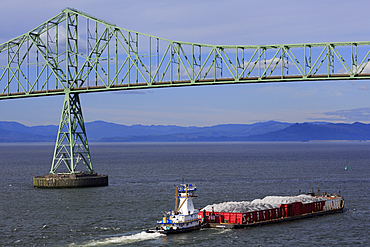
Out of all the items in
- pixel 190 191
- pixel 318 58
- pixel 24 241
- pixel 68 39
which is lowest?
pixel 24 241

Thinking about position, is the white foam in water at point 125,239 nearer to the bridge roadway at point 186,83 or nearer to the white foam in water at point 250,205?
the white foam in water at point 250,205

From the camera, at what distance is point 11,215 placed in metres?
58.8

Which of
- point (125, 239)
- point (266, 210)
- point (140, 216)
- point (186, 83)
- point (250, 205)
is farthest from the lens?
point (186, 83)

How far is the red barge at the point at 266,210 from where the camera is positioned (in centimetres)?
5181

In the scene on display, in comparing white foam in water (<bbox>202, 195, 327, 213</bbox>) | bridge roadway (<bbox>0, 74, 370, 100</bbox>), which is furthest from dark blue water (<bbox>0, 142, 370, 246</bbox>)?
bridge roadway (<bbox>0, 74, 370, 100</bbox>)

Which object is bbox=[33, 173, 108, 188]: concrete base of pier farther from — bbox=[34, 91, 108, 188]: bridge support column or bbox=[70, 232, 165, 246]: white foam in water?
bbox=[70, 232, 165, 246]: white foam in water

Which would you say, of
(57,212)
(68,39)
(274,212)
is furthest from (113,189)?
(274,212)

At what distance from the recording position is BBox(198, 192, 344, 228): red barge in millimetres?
51812

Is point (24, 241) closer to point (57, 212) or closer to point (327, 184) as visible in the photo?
point (57, 212)

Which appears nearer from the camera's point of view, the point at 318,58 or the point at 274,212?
the point at 274,212

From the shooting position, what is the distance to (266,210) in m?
54.2

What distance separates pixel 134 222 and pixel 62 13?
164ft

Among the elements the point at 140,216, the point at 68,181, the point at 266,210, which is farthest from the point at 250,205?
the point at 68,181

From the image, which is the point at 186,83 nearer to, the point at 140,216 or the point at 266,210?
the point at 140,216
